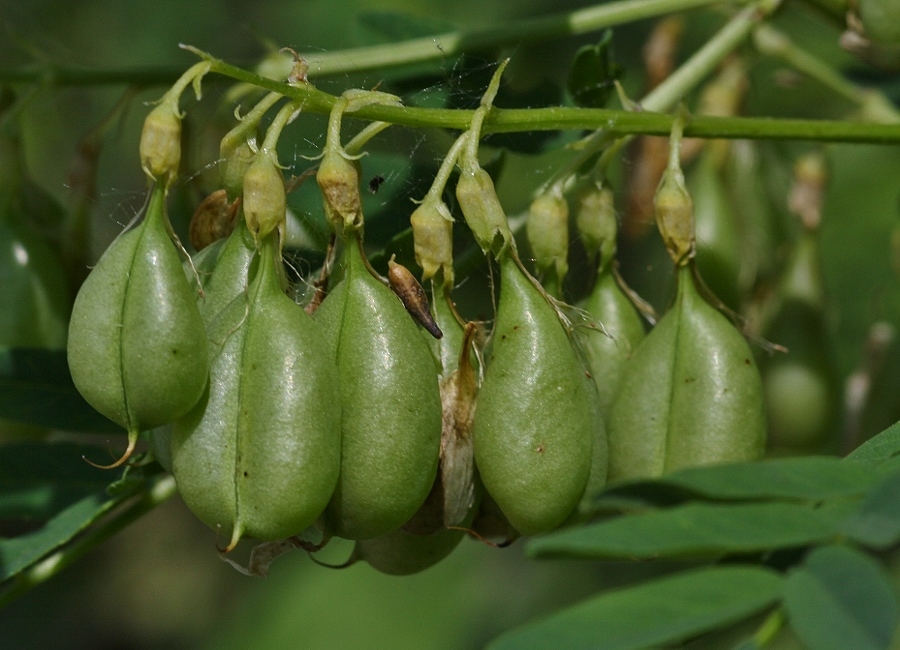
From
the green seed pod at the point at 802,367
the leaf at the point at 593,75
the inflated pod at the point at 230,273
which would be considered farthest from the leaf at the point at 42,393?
the green seed pod at the point at 802,367

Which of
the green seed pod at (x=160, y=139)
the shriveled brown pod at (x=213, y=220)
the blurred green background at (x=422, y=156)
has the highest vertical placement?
the green seed pod at (x=160, y=139)

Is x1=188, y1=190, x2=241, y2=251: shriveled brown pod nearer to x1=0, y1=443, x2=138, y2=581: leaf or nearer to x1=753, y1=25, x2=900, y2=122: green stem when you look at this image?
x1=0, y1=443, x2=138, y2=581: leaf

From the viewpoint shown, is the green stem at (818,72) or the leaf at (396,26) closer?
the leaf at (396,26)

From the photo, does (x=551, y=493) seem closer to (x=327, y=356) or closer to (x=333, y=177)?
(x=327, y=356)

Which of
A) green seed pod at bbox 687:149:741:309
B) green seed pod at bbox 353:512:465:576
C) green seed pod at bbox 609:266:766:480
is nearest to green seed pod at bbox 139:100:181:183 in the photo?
green seed pod at bbox 353:512:465:576

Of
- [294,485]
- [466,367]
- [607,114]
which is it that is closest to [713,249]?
[607,114]

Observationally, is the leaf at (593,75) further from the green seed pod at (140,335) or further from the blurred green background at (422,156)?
the green seed pod at (140,335)

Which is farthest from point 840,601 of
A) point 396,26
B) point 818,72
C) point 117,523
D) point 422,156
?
point 818,72

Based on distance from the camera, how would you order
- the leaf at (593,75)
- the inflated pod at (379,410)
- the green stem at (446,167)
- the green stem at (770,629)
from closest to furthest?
the green stem at (770,629) → the inflated pod at (379,410) → the green stem at (446,167) → the leaf at (593,75)
